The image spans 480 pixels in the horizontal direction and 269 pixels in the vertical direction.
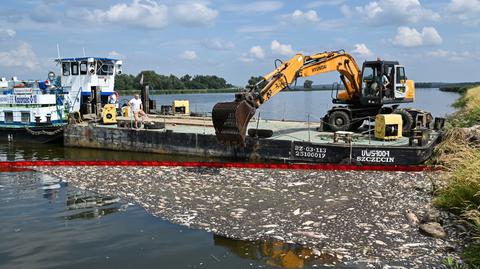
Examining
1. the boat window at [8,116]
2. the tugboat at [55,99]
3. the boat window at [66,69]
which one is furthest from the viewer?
the boat window at [66,69]

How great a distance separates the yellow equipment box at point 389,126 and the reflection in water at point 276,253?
1121 cm

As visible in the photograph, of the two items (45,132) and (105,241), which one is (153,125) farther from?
(105,241)

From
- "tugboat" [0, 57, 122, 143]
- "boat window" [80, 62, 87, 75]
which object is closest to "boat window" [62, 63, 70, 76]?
"tugboat" [0, 57, 122, 143]

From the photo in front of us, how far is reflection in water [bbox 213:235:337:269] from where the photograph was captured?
797cm

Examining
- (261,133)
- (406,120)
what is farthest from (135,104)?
(406,120)

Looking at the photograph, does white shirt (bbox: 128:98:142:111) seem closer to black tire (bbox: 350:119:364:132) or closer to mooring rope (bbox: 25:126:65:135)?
mooring rope (bbox: 25:126:65:135)

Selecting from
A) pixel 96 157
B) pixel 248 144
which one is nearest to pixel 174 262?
pixel 248 144

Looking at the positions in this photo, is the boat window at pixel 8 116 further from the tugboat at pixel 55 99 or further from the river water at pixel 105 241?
Answer: the river water at pixel 105 241

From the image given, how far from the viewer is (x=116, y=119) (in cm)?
2778

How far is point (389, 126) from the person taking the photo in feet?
61.0

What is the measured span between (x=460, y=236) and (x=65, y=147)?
24731mm

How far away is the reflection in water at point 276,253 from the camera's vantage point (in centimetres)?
797

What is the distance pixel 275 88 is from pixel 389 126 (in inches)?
200

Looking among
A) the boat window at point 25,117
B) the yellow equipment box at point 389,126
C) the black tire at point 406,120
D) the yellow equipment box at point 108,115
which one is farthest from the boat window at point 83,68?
the black tire at point 406,120
